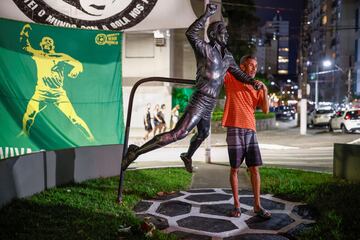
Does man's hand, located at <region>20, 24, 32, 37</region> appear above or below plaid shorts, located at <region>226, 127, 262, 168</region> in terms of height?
above

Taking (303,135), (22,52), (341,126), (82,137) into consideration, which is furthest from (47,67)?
(341,126)

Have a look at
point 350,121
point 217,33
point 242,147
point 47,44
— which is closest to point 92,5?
point 47,44

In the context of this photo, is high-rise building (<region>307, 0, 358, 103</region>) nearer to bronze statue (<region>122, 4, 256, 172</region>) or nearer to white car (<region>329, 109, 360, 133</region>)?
white car (<region>329, 109, 360, 133</region>)

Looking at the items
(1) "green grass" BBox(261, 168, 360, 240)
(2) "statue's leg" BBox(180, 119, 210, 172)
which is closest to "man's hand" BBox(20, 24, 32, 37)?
(2) "statue's leg" BBox(180, 119, 210, 172)

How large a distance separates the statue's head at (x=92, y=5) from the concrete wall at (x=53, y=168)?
97.9 inches

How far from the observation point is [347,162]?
852 centimetres

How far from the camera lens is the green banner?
290 inches

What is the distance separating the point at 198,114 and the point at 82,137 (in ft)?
10.4

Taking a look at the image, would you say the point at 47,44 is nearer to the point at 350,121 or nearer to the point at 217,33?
the point at 217,33

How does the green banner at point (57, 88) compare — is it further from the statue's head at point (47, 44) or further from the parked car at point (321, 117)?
the parked car at point (321, 117)

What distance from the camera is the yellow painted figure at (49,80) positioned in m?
7.63

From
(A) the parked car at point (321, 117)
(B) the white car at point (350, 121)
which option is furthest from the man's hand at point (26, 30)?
(A) the parked car at point (321, 117)

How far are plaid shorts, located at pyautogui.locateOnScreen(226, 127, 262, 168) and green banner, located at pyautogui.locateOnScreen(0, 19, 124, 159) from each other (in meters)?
3.44

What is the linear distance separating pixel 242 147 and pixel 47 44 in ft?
13.6
